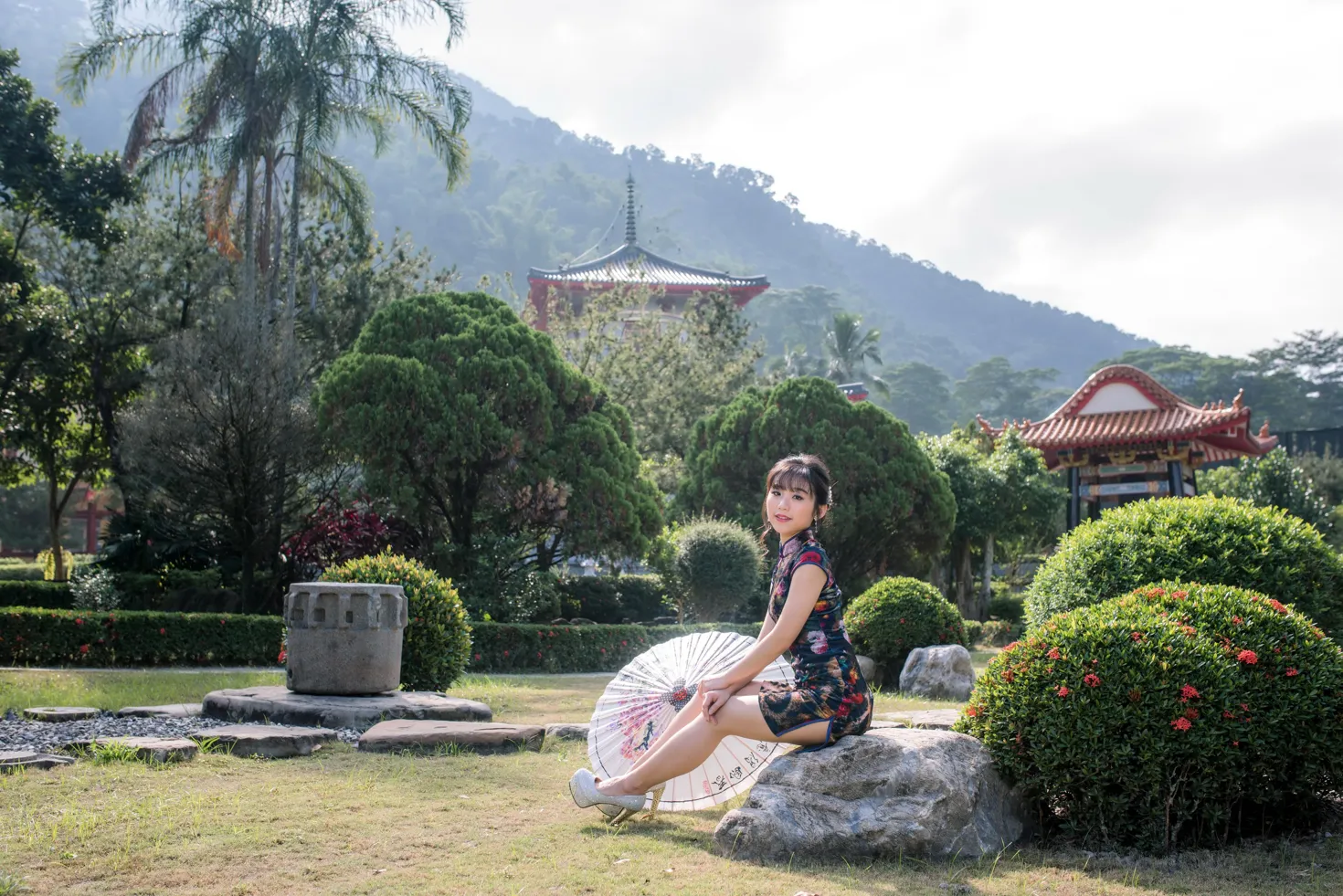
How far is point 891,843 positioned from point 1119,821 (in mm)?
954

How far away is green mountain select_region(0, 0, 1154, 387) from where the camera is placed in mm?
91000

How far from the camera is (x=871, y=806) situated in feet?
14.6

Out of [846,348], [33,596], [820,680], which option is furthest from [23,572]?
[846,348]

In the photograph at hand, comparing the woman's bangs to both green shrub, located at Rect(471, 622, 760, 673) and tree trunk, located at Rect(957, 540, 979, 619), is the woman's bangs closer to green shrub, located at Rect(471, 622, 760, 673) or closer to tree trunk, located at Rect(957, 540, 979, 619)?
green shrub, located at Rect(471, 622, 760, 673)

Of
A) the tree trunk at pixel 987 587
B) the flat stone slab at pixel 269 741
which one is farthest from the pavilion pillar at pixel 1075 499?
Answer: the flat stone slab at pixel 269 741

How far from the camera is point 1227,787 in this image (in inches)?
173

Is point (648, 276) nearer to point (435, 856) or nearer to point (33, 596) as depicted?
point (33, 596)

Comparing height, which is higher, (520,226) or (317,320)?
(520,226)

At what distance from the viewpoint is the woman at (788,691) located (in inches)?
179

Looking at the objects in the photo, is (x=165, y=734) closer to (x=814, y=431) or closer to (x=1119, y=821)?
(x=1119, y=821)

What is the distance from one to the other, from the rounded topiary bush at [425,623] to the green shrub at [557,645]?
3360 mm

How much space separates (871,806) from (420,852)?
179 centimetres

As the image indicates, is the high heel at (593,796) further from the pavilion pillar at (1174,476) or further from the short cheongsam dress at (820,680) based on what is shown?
the pavilion pillar at (1174,476)

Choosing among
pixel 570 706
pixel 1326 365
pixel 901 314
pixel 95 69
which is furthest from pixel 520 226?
pixel 570 706
